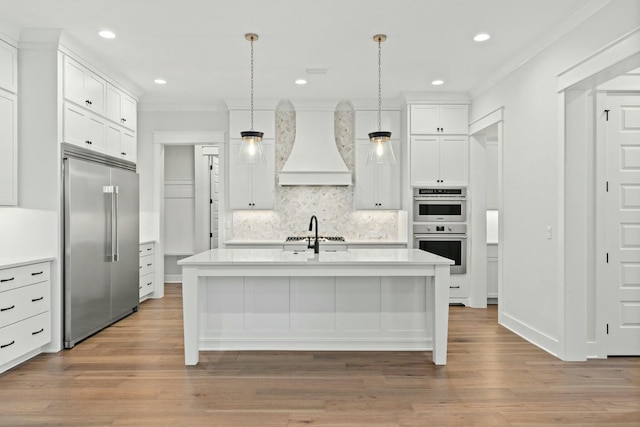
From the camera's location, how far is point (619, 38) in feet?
9.98

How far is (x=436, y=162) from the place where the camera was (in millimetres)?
5953

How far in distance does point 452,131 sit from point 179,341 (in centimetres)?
435

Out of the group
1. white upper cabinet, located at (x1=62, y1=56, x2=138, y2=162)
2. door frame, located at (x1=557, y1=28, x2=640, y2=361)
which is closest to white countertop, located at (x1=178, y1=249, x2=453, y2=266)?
door frame, located at (x1=557, y1=28, x2=640, y2=361)

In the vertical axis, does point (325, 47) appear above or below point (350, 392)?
above

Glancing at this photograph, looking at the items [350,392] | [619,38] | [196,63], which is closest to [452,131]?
[619,38]

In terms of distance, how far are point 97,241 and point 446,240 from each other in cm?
429

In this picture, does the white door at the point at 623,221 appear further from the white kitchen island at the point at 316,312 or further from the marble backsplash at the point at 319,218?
the marble backsplash at the point at 319,218

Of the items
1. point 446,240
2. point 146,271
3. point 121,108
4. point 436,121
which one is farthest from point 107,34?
point 446,240

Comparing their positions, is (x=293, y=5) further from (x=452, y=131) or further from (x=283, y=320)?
(x=452, y=131)

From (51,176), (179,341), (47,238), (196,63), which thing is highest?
(196,63)

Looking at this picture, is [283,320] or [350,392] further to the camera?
[283,320]

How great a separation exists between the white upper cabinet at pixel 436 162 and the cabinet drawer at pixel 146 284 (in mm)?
3964

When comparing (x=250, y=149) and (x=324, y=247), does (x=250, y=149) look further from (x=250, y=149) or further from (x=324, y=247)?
(x=324, y=247)

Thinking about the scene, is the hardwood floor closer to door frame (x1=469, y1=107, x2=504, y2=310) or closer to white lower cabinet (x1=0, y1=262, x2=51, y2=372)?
white lower cabinet (x1=0, y1=262, x2=51, y2=372)
